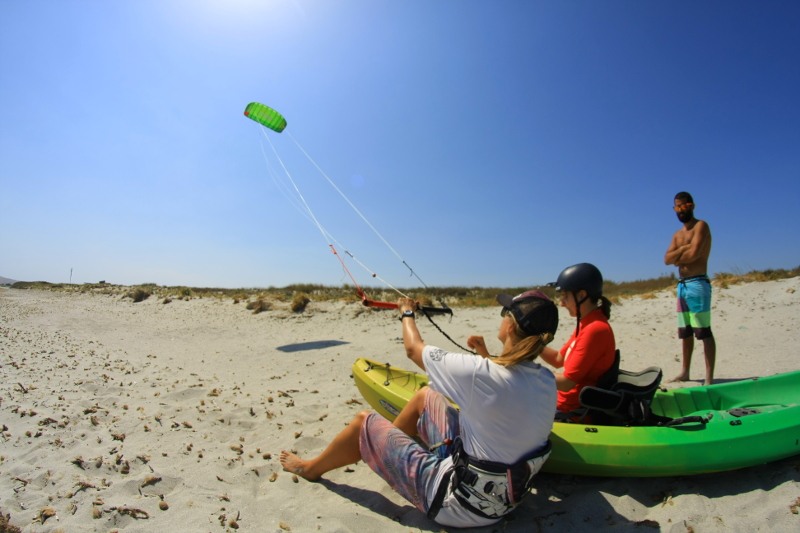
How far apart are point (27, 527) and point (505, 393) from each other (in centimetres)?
322

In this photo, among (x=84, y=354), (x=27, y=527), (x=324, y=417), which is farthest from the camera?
(x=84, y=354)

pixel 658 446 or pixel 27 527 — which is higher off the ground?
pixel 658 446

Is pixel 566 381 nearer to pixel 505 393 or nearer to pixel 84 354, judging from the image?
pixel 505 393

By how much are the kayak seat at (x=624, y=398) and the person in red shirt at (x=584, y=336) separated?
106 millimetres

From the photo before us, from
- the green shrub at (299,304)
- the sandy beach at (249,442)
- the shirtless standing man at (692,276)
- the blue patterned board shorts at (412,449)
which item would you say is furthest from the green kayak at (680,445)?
the green shrub at (299,304)

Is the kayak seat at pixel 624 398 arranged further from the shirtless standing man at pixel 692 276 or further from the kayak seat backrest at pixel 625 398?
the shirtless standing man at pixel 692 276

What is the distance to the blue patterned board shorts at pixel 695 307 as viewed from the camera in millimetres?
5227

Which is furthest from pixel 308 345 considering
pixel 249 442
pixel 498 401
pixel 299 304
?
pixel 498 401

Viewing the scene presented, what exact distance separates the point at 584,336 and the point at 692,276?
3.37 m

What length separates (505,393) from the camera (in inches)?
90.4

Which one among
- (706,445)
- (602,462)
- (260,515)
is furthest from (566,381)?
(260,515)

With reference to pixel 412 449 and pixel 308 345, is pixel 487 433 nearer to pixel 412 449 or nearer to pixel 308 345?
pixel 412 449

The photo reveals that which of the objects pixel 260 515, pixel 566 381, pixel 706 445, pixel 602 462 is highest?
pixel 566 381

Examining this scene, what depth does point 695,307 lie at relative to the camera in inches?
210
